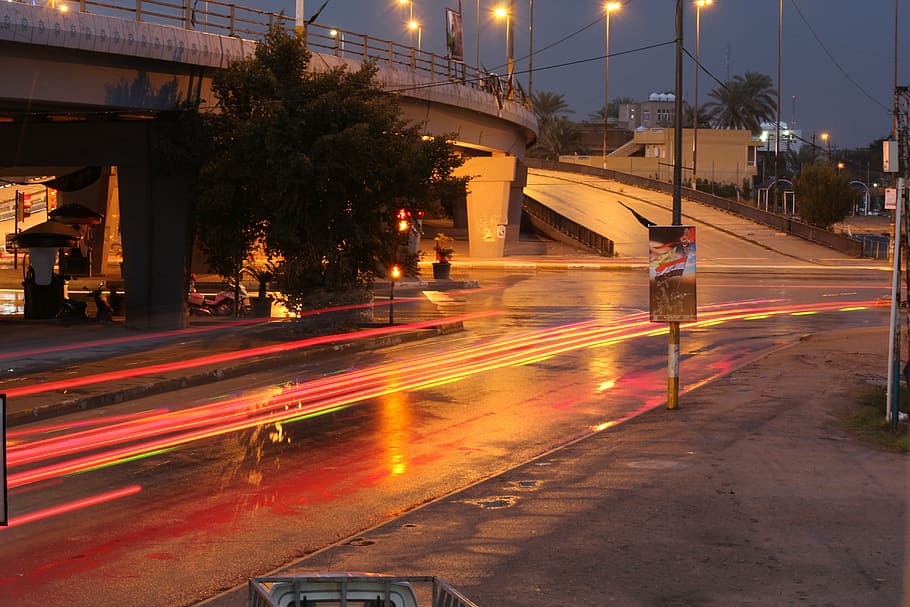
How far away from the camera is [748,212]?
7738cm

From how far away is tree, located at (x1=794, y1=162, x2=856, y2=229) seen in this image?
6894 cm

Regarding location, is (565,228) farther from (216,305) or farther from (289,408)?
(289,408)

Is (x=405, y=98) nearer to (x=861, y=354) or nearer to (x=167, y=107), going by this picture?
(x=167, y=107)

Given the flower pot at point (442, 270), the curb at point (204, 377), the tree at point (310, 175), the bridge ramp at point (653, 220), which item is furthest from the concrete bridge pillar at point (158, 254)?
the bridge ramp at point (653, 220)

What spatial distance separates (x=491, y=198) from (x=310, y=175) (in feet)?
119

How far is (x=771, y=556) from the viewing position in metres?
7.76

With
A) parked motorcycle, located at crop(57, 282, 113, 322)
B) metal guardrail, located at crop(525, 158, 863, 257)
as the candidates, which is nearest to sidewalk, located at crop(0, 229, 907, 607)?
parked motorcycle, located at crop(57, 282, 113, 322)

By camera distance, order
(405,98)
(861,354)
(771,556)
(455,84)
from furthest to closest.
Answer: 1. (455,84)
2. (405,98)
3. (861,354)
4. (771,556)

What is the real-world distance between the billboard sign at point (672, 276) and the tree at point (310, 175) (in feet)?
34.2

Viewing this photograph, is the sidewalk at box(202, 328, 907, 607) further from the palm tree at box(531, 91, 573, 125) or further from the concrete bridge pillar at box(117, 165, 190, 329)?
the palm tree at box(531, 91, 573, 125)

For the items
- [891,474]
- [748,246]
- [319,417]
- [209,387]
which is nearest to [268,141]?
[209,387]

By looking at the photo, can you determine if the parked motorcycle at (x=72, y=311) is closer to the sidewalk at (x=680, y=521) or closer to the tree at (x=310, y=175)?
the tree at (x=310, y=175)

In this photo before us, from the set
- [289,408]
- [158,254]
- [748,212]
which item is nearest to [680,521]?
[289,408]

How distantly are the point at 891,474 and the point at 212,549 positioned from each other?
252 inches
